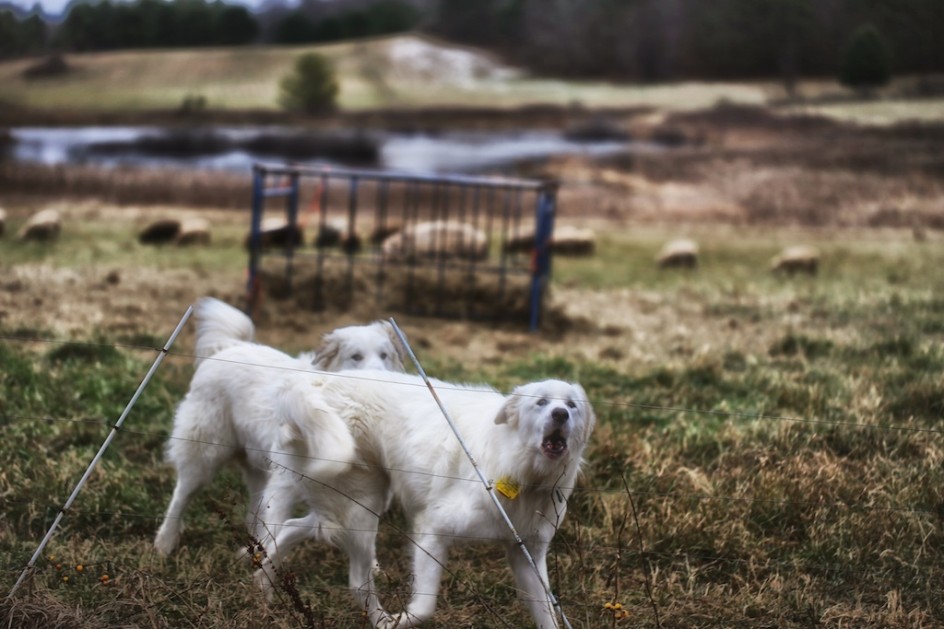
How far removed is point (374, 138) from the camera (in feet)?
44.7

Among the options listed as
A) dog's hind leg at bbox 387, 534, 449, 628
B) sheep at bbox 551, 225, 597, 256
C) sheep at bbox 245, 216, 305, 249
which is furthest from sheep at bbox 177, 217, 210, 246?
dog's hind leg at bbox 387, 534, 449, 628

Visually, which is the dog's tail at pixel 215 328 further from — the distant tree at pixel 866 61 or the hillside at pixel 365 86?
the distant tree at pixel 866 61

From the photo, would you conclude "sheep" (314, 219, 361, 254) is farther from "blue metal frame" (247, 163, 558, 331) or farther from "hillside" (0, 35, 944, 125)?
"blue metal frame" (247, 163, 558, 331)

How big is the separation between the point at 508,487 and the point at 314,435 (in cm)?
67

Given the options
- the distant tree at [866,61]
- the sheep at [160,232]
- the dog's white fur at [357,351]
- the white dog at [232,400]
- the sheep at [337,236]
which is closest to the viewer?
the white dog at [232,400]

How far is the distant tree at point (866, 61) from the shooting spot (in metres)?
12.7

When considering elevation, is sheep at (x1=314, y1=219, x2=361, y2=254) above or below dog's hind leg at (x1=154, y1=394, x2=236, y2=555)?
below

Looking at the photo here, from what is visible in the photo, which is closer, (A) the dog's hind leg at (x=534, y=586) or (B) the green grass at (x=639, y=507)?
(A) the dog's hind leg at (x=534, y=586)

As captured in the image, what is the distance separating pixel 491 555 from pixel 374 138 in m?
9.97

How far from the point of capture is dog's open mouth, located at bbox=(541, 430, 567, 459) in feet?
11.0

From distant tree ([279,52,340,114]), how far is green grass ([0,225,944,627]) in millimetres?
6561

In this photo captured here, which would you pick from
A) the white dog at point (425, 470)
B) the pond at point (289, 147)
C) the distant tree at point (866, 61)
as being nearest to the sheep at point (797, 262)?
the distant tree at point (866, 61)

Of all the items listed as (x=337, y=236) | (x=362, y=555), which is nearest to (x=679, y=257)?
(x=337, y=236)

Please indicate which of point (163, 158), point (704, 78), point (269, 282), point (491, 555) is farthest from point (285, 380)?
point (704, 78)
